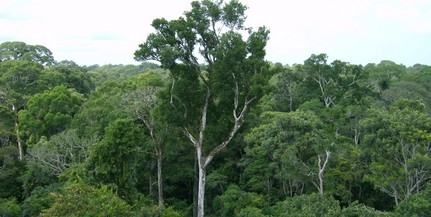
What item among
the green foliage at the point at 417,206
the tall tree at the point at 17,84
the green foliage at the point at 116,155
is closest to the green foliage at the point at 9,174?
the tall tree at the point at 17,84

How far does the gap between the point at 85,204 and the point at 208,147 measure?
5799 mm

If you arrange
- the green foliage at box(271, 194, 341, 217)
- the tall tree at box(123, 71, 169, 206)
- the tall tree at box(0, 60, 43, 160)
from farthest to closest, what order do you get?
the tall tree at box(0, 60, 43, 160) → the tall tree at box(123, 71, 169, 206) → the green foliage at box(271, 194, 341, 217)

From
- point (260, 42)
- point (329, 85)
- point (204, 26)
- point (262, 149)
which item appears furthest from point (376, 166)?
point (329, 85)

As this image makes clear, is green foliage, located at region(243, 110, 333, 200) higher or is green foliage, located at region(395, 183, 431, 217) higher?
green foliage, located at region(243, 110, 333, 200)

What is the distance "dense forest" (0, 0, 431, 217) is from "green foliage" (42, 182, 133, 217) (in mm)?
31

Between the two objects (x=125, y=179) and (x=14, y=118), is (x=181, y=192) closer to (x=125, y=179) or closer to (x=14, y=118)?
(x=125, y=179)

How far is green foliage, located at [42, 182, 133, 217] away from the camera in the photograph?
1142 centimetres

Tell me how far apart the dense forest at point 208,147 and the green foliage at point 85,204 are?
0.10 feet

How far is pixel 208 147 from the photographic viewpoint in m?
16.3

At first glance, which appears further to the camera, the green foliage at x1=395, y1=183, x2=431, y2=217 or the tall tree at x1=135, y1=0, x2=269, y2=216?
the tall tree at x1=135, y1=0, x2=269, y2=216

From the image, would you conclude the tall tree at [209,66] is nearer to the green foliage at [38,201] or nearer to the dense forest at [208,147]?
the dense forest at [208,147]

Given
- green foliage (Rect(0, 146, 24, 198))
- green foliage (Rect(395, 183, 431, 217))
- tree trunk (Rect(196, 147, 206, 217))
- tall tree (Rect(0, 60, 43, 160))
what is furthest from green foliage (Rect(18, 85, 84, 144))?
green foliage (Rect(395, 183, 431, 217))

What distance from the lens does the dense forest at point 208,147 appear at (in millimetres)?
14070

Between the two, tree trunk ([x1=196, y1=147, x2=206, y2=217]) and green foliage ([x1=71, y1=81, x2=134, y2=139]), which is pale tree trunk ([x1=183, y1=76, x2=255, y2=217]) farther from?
green foliage ([x1=71, y1=81, x2=134, y2=139])
